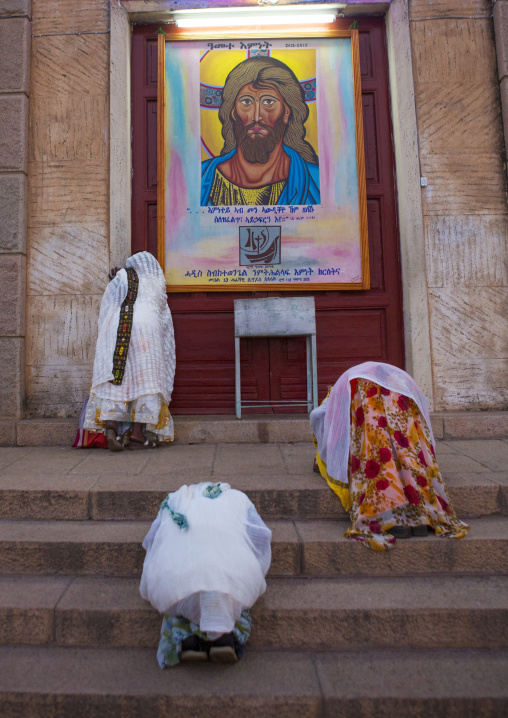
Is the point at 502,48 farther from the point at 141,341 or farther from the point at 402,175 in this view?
the point at 141,341

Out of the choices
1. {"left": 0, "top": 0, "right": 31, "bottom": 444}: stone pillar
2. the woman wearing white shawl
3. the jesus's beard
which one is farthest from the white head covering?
the jesus's beard

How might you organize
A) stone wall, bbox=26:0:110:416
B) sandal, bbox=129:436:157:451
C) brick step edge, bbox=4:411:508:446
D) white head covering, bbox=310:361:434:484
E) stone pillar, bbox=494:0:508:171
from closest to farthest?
white head covering, bbox=310:361:434:484 < sandal, bbox=129:436:157:451 < brick step edge, bbox=4:411:508:446 < stone wall, bbox=26:0:110:416 < stone pillar, bbox=494:0:508:171

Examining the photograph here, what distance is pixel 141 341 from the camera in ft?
12.3

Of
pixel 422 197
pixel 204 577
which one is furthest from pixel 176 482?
pixel 422 197

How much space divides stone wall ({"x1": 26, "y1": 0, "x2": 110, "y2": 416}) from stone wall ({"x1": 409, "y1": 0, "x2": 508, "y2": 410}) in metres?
3.25

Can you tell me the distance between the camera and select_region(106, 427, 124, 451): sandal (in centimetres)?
361

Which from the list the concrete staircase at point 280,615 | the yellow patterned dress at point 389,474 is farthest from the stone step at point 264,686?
the yellow patterned dress at point 389,474

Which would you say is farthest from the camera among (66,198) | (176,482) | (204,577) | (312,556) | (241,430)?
(66,198)

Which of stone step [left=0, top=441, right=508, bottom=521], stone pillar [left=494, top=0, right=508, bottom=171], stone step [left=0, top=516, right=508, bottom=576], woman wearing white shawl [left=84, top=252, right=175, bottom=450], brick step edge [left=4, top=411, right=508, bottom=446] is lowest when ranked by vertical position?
stone step [left=0, top=516, right=508, bottom=576]

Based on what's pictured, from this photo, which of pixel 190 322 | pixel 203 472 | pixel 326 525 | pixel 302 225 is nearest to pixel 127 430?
pixel 203 472

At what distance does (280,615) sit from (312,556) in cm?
38

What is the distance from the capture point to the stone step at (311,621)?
6.48 feet

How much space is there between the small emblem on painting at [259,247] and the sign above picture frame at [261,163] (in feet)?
0.03

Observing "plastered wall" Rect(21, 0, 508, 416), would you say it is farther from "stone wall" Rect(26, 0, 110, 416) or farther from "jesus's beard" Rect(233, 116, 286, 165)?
"jesus's beard" Rect(233, 116, 286, 165)
